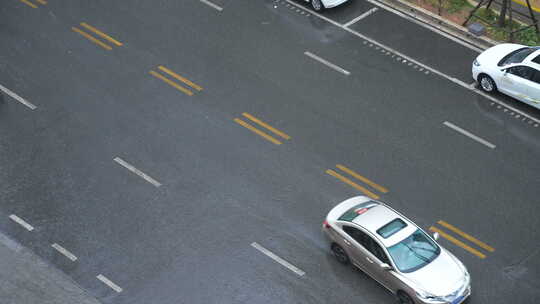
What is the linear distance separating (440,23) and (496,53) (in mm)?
3127

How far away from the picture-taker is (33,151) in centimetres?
2453

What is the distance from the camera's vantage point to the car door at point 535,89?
81.8 ft

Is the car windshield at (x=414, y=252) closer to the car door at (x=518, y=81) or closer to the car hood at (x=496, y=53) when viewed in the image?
the car door at (x=518, y=81)

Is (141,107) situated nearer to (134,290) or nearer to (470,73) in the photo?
(134,290)

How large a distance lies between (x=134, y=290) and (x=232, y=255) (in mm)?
2623

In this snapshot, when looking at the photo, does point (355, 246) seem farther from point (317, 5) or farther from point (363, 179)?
point (317, 5)

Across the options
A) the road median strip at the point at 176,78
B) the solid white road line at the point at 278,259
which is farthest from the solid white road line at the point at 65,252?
the road median strip at the point at 176,78

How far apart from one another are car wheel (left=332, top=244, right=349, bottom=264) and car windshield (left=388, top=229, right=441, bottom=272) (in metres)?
1.44

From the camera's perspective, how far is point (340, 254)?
20.9 metres

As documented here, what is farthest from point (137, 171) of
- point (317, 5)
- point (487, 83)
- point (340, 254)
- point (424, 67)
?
point (487, 83)

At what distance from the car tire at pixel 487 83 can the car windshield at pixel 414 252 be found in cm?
772

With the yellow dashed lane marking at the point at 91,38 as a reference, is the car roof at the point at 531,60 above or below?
above

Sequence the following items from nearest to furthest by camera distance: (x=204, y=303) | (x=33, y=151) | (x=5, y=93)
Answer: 1. (x=204, y=303)
2. (x=33, y=151)
3. (x=5, y=93)

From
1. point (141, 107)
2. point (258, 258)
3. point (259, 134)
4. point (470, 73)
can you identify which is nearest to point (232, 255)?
point (258, 258)
